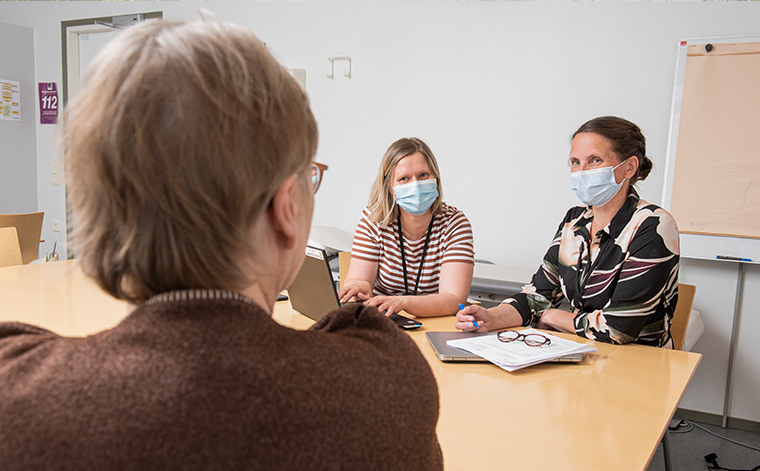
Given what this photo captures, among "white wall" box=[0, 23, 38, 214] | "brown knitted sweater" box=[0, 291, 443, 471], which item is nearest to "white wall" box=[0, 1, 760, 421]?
"white wall" box=[0, 23, 38, 214]

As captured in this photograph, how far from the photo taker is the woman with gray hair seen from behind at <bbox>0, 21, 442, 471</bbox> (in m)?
0.40

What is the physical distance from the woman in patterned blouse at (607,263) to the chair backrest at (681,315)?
0.21m

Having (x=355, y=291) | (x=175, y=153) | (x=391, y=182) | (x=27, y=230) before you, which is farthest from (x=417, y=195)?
(x=27, y=230)

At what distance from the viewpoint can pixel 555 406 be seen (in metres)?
1.12

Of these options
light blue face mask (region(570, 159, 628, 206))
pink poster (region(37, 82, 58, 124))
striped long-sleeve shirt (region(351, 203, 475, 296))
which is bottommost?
striped long-sleeve shirt (region(351, 203, 475, 296))

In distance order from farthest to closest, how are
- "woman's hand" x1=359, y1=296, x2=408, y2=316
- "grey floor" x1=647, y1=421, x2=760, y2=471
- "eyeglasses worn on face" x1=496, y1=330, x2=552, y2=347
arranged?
"grey floor" x1=647, y1=421, x2=760, y2=471
"woman's hand" x1=359, y1=296, x2=408, y2=316
"eyeglasses worn on face" x1=496, y1=330, x2=552, y2=347

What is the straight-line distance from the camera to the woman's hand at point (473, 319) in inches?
63.9

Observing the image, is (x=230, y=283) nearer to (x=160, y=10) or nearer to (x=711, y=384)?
(x=711, y=384)

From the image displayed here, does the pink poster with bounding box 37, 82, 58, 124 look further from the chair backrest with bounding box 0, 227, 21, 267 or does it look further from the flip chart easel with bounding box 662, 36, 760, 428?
the flip chart easel with bounding box 662, 36, 760, 428

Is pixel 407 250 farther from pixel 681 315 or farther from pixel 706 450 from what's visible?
pixel 706 450

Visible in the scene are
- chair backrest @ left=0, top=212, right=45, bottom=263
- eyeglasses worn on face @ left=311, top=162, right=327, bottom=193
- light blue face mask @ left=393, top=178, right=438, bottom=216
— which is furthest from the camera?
chair backrest @ left=0, top=212, right=45, bottom=263

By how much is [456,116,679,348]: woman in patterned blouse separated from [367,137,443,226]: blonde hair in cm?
53

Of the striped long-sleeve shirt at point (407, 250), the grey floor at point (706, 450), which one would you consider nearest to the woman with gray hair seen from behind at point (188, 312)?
the striped long-sleeve shirt at point (407, 250)

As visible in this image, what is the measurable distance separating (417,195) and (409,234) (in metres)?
0.19
